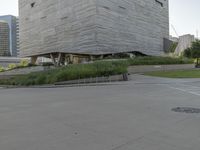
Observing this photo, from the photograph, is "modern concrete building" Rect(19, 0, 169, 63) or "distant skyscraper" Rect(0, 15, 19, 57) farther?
"distant skyscraper" Rect(0, 15, 19, 57)

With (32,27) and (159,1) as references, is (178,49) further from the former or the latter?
(32,27)

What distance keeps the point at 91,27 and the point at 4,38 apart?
8902 centimetres

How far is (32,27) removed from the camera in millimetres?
63969

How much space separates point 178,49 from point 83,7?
40901 mm

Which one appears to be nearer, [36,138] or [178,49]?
[36,138]

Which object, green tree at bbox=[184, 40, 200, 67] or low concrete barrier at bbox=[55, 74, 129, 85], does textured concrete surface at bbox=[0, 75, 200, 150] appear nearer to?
low concrete barrier at bbox=[55, 74, 129, 85]

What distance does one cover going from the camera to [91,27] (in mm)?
47906

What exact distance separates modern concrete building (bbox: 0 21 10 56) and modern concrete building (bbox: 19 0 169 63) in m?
60.0

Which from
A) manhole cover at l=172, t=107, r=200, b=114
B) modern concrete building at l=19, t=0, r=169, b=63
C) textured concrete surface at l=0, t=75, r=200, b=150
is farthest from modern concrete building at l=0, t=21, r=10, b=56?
manhole cover at l=172, t=107, r=200, b=114

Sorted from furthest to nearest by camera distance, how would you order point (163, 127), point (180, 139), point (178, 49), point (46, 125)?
point (178, 49)
point (46, 125)
point (163, 127)
point (180, 139)

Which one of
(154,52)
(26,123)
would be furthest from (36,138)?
(154,52)

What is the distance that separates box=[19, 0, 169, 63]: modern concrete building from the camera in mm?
48562

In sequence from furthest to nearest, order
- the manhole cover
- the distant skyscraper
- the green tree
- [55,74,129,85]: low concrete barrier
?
the distant skyscraper → the green tree → [55,74,129,85]: low concrete barrier → the manhole cover

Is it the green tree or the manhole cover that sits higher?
the green tree
